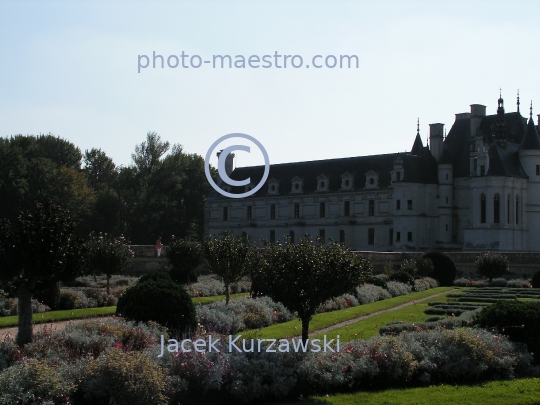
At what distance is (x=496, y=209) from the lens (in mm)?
51375

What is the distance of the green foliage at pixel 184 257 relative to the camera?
1273 inches

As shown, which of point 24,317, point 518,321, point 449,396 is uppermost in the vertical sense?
point 24,317

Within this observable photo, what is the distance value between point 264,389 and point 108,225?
192 ft

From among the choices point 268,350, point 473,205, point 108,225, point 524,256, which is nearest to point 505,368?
point 268,350

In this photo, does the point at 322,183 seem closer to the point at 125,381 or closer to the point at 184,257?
the point at 184,257

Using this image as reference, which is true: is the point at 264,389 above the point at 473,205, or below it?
below

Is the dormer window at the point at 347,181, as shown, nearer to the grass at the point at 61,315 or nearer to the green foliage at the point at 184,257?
the green foliage at the point at 184,257

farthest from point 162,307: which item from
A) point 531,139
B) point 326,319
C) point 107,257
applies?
point 531,139

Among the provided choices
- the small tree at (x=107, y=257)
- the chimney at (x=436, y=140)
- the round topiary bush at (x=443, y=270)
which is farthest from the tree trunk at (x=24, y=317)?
the chimney at (x=436, y=140)

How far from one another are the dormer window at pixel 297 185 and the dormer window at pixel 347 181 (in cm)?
445

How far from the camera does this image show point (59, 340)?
13500 mm

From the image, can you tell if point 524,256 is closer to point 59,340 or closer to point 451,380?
point 451,380

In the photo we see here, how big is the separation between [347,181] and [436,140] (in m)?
8.77

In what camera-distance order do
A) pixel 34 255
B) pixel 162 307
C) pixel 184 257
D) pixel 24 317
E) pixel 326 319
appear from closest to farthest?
pixel 24 317 < pixel 34 255 < pixel 162 307 < pixel 326 319 < pixel 184 257
